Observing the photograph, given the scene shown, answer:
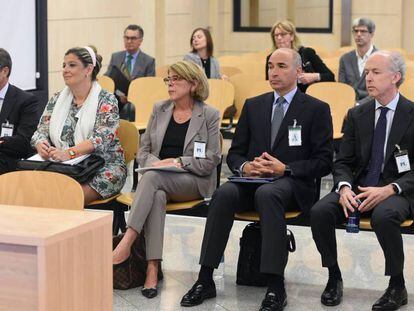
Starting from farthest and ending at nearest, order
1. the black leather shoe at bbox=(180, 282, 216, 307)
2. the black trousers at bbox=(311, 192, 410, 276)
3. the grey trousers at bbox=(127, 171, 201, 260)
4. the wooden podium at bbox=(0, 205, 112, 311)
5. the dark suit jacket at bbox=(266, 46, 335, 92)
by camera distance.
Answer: the dark suit jacket at bbox=(266, 46, 335, 92)
the grey trousers at bbox=(127, 171, 201, 260)
the black leather shoe at bbox=(180, 282, 216, 307)
the black trousers at bbox=(311, 192, 410, 276)
the wooden podium at bbox=(0, 205, 112, 311)

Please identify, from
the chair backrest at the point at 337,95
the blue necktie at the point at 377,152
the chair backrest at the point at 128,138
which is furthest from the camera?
the chair backrest at the point at 337,95

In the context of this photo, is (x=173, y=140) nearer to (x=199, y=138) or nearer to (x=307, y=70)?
(x=199, y=138)

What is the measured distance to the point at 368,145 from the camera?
535 centimetres

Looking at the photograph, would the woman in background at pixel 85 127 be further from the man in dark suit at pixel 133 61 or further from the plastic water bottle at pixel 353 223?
the man in dark suit at pixel 133 61

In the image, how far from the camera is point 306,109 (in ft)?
18.1

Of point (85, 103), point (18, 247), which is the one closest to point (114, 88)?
point (85, 103)

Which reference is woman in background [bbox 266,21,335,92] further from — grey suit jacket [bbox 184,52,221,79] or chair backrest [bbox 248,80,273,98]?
grey suit jacket [bbox 184,52,221,79]

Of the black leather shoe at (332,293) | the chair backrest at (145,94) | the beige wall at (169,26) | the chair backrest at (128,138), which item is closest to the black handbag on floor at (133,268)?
the chair backrest at (128,138)

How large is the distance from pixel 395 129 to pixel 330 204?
0.55 metres

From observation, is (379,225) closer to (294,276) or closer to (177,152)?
(294,276)

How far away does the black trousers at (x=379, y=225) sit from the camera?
4.97 m

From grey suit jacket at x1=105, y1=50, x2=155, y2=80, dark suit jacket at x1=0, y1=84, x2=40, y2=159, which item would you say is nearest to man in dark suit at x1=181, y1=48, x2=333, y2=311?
dark suit jacket at x1=0, y1=84, x2=40, y2=159

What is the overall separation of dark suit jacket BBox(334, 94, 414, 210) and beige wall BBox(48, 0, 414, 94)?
639 centimetres

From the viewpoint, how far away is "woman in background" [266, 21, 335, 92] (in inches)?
325
